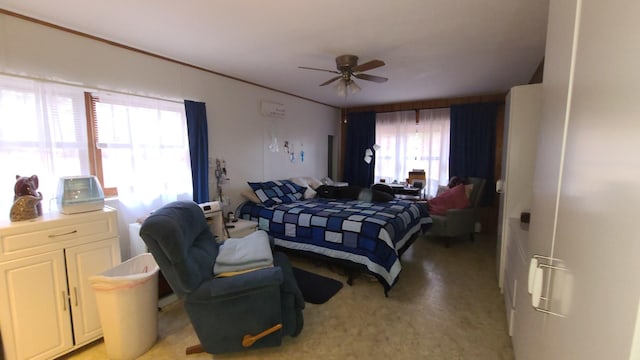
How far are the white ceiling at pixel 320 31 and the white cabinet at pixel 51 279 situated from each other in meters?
1.52

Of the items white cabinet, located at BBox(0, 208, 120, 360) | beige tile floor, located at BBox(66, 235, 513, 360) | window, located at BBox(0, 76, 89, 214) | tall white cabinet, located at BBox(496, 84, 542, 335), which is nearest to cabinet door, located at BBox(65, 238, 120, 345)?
white cabinet, located at BBox(0, 208, 120, 360)

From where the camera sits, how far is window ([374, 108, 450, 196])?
5.20m

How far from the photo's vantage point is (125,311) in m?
1.85

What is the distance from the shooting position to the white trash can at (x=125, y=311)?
1.81 meters

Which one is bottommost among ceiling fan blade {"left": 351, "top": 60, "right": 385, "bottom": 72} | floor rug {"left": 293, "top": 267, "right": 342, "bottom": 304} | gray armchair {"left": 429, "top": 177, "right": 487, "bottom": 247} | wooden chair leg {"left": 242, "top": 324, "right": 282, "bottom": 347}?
floor rug {"left": 293, "top": 267, "right": 342, "bottom": 304}

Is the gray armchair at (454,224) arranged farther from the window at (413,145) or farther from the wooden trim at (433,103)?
the wooden trim at (433,103)

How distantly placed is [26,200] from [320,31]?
2.44 meters

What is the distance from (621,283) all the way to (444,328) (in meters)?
2.11

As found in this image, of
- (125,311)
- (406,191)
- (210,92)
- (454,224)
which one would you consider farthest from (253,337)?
(406,191)

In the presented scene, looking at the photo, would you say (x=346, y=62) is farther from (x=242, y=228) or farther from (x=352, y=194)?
(x=242, y=228)

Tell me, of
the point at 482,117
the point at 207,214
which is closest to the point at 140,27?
the point at 207,214

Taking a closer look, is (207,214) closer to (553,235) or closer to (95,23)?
(95,23)

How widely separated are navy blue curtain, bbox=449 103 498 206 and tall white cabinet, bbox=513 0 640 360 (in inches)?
168

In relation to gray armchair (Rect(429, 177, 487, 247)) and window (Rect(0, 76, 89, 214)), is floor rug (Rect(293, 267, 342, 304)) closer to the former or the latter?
gray armchair (Rect(429, 177, 487, 247))
